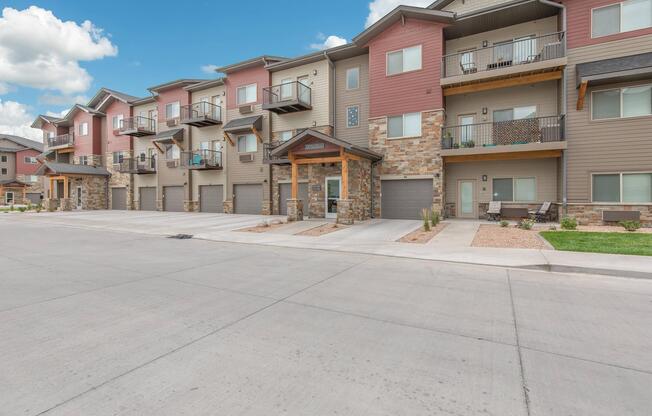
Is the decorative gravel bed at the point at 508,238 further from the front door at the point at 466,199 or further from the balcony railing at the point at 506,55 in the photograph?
the balcony railing at the point at 506,55

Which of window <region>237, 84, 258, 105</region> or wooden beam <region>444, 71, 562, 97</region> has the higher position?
window <region>237, 84, 258, 105</region>

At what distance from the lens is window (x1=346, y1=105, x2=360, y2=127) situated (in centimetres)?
1911

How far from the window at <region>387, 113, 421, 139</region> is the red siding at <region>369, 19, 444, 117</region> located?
0.33 m

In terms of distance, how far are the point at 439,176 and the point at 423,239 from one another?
6503mm

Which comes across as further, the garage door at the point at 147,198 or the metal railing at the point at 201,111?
the garage door at the point at 147,198

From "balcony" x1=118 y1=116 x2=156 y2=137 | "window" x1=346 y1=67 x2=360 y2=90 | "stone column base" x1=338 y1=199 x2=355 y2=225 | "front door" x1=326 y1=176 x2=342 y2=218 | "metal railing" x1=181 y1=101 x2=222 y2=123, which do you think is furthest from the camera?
"balcony" x1=118 y1=116 x2=156 y2=137

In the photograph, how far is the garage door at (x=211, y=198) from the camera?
24470mm

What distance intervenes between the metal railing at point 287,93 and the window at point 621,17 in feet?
46.8

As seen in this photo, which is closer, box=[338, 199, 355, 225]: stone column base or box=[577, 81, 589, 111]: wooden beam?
box=[577, 81, 589, 111]: wooden beam

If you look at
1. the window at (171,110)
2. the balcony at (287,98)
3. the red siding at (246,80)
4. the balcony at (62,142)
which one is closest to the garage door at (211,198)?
the red siding at (246,80)

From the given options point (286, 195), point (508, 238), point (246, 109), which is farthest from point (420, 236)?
point (246, 109)

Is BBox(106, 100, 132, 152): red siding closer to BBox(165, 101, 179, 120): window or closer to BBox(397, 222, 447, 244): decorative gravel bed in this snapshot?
BBox(165, 101, 179, 120): window

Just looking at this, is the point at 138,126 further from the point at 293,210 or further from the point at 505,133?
the point at 505,133

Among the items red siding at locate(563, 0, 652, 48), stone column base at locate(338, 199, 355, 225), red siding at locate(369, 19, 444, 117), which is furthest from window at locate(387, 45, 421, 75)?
stone column base at locate(338, 199, 355, 225)
